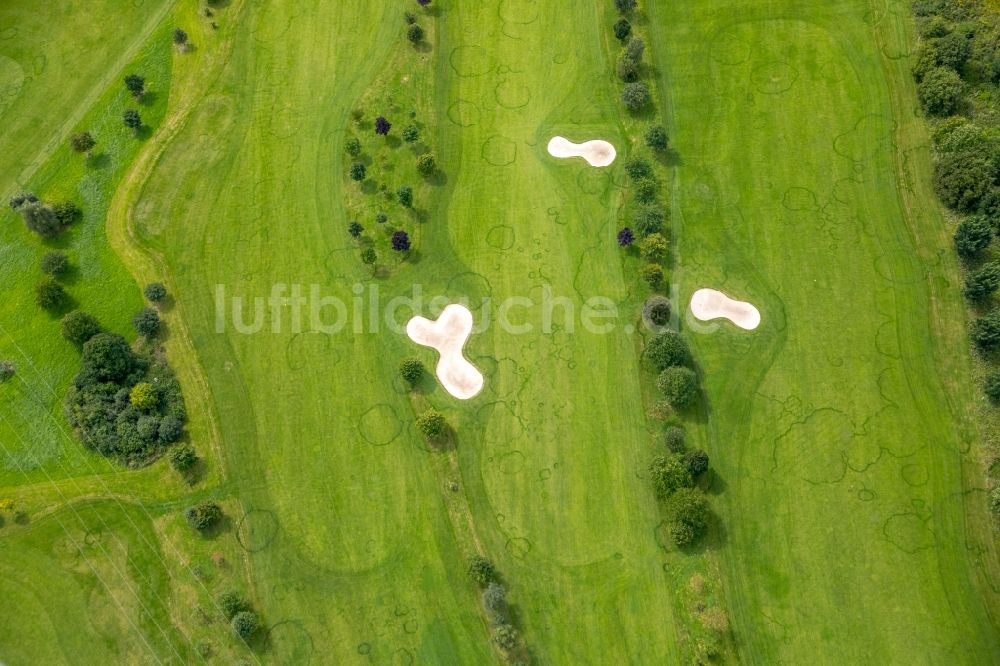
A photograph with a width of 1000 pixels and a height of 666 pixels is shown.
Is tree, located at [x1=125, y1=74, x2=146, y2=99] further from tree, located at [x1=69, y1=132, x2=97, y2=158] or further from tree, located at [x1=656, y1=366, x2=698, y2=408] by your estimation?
tree, located at [x1=656, y1=366, x2=698, y2=408]

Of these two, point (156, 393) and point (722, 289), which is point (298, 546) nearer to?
point (156, 393)

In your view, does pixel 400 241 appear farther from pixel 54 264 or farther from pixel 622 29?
pixel 622 29

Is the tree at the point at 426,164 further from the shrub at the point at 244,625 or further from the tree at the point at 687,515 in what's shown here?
the shrub at the point at 244,625

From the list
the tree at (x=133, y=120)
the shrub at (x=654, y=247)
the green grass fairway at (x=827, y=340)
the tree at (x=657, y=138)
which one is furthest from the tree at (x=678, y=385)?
the tree at (x=133, y=120)

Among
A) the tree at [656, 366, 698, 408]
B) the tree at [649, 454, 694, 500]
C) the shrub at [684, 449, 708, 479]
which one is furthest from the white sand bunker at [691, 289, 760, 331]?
the tree at [649, 454, 694, 500]

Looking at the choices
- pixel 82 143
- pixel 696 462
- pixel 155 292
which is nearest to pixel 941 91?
pixel 696 462
